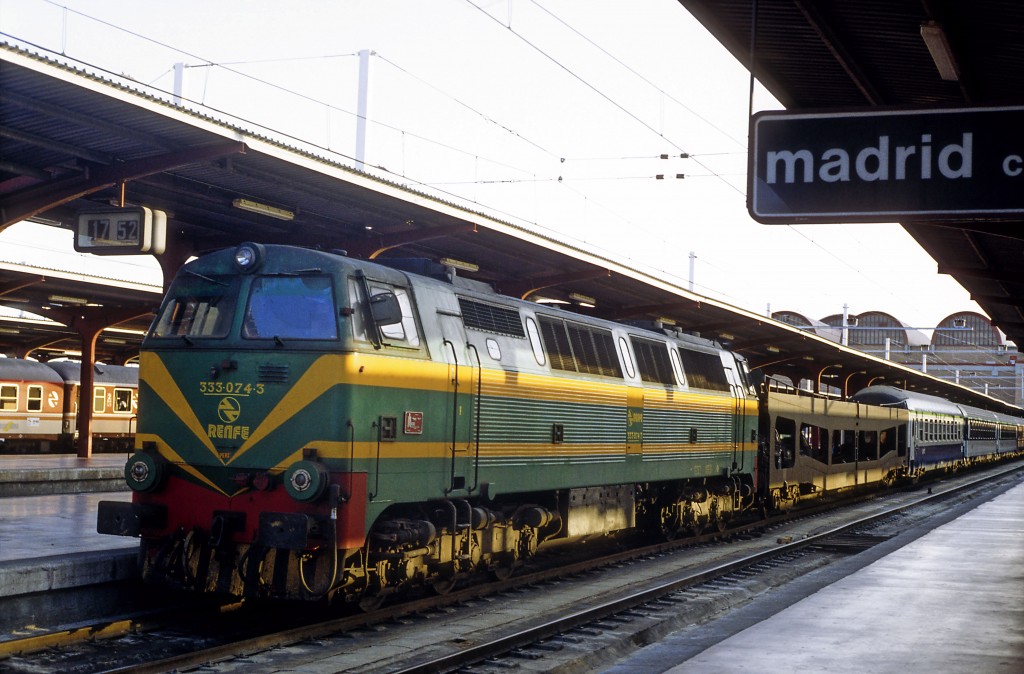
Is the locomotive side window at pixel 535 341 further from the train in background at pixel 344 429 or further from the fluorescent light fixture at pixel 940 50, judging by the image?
the fluorescent light fixture at pixel 940 50

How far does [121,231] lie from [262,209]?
4.37 metres

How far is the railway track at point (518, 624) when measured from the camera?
10008mm

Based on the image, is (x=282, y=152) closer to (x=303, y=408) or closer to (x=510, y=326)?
(x=510, y=326)

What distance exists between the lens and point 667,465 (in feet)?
61.0

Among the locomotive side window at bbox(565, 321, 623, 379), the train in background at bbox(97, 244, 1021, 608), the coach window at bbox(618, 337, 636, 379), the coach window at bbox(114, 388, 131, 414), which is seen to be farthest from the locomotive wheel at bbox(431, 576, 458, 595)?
the coach window at bbox(114, 388, 131, 414)

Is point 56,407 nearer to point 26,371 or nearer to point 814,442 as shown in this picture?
point 26,371

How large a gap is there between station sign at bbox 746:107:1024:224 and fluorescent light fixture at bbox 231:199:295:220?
48.0ft

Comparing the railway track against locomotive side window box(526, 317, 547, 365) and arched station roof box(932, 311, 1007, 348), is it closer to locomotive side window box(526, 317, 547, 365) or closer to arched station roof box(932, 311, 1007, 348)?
locomotive side window box(526, 317, 547, 365)

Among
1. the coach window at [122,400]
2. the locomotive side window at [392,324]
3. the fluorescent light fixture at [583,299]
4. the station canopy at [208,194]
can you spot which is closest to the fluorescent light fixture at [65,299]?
the station canopy at [208,194]

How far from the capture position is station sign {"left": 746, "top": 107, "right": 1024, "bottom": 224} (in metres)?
6.75

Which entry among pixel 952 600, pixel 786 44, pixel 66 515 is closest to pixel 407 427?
pixel 786 44

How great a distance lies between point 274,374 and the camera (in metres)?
11.1

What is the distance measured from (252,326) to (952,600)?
8278 mm

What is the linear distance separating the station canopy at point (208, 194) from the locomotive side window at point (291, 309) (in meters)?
4.49
